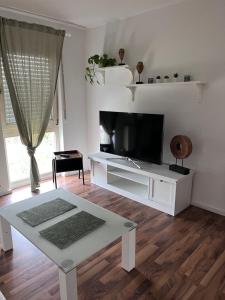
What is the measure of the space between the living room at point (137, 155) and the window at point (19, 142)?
2 centimetres

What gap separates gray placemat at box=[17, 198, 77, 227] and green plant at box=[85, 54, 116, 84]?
2105 mm

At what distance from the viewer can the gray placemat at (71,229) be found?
1.60m

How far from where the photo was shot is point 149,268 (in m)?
1.88

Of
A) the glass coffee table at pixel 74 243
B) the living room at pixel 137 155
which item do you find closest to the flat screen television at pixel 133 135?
the living room at pixel 137 155

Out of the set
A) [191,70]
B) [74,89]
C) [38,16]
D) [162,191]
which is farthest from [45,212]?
[38,16]

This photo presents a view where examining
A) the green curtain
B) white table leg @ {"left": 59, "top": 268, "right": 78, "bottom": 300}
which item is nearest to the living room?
white table leg @ {"left": 59, "top": 268, "right": 78, "bottom": 300}

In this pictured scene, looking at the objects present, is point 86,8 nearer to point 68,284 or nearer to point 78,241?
point 78,241

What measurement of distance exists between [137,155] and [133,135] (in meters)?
0.26

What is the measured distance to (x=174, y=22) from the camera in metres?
2.70

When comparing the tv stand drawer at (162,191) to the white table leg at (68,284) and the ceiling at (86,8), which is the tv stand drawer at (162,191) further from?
the ceiling at (86,8)

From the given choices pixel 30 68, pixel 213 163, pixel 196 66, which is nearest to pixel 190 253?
pixel 213 163

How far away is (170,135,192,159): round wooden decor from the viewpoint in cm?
264

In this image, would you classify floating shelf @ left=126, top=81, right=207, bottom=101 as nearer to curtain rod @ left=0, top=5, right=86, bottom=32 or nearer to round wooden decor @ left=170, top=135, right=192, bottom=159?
round wooden decor @ left=170, top=135, right=192, bottom=159

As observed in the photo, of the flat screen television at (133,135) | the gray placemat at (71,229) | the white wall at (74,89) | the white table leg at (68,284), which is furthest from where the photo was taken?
the white wall at (74,89)
